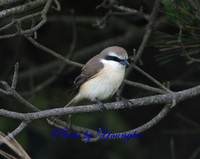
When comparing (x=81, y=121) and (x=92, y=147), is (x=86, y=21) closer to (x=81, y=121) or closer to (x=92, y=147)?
(x=81, y=121)

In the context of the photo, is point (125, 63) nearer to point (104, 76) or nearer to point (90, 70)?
point (104, 76)

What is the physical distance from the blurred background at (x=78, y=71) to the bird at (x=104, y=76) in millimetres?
888

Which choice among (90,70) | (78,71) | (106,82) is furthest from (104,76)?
(78,71)

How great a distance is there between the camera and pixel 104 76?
135 inches

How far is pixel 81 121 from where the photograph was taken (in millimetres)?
4676

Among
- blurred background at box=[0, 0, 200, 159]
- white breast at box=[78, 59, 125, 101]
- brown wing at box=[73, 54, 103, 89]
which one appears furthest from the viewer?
blurred background at box=[0, 0, 200, 159]

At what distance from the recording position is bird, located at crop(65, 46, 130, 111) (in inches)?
133

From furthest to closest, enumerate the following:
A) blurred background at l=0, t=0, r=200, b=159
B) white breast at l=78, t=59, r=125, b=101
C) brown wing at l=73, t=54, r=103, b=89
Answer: blurred background at l=0, t=0, r=200, b=159, brown wing at l=73, t=54, r=103, b=89, white breast at l=78, t=59, r=125, b=101

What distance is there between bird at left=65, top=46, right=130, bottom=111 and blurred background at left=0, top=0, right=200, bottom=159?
2.91ft

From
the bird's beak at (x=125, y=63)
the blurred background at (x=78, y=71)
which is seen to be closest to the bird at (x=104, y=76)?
the bird's beak at (x=125, y=63)

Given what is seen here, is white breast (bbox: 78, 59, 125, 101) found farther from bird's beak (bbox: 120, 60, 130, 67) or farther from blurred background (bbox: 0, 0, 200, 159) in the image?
blurred background (bbox: 0, 0, 200, 159)

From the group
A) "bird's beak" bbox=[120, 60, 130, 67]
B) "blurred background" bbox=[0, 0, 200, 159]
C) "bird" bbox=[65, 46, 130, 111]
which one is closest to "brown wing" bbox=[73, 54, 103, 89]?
"bird" bbox=[65, 46, 130, 111]

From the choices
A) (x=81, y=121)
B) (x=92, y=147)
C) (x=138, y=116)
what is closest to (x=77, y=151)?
(x=92, y=147)

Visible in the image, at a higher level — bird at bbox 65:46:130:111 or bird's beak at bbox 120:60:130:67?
bird's beak at bbox 120:60:130:67
